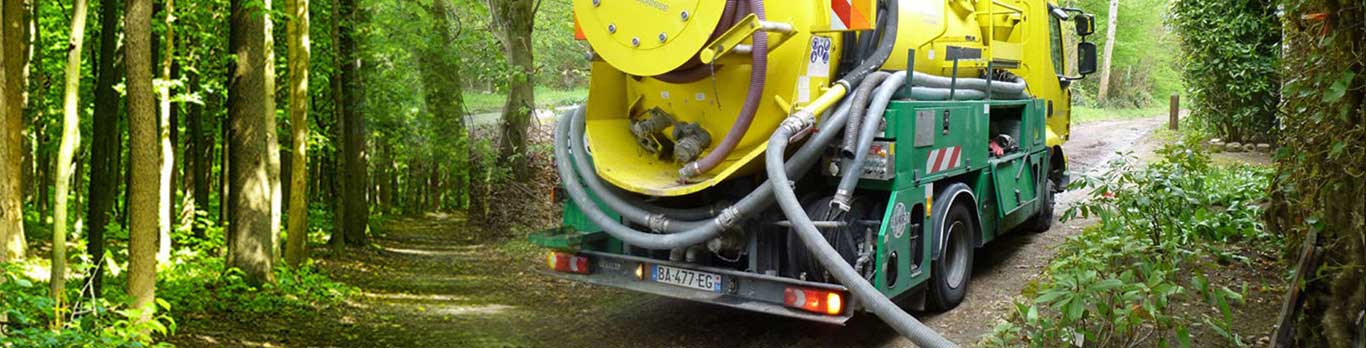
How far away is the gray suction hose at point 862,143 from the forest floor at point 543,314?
1159mm

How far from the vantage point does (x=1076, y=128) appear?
27375mm

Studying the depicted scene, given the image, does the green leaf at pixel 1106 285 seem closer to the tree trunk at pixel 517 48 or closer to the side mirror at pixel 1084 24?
the side mirror at pixel 1084 24

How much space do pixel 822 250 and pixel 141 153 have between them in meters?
5.17

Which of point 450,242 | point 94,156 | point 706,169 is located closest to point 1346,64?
point 706,169

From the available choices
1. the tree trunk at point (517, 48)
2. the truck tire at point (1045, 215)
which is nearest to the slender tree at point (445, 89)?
the tree trunk at point (517, 48)

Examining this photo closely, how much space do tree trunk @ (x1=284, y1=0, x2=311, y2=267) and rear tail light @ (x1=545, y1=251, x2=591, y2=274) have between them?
231 inches

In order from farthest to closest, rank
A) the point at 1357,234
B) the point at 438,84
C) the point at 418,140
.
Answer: the point at 418,140, the point at 438,84, the point at 1357,234

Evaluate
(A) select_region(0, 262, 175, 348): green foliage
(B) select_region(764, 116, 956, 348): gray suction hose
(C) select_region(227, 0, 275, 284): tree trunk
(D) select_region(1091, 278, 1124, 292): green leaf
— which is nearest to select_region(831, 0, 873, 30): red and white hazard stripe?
(B) select_region(764, 116, 956, 348): gray suction hose

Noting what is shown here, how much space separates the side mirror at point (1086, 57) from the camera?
9906mm

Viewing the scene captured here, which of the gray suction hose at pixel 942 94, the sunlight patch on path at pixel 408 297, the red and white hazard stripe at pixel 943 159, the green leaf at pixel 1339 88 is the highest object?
the gray suction hose at pixel 942 94

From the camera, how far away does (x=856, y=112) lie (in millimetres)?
5934

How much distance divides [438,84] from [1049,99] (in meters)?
9.32

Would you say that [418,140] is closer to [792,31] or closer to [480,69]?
[480,69]

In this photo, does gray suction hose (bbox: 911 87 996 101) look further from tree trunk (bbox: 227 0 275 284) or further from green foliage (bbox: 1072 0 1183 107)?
green foliage (bbox: 1072 0 1183 107)
